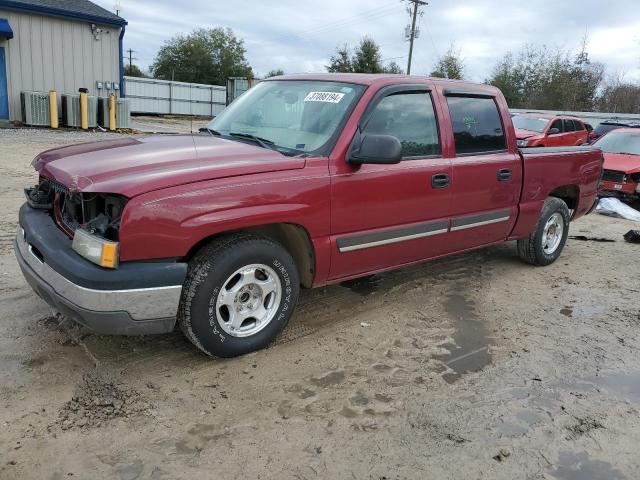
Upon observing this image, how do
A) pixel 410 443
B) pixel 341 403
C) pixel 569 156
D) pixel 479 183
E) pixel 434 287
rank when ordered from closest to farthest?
pixel 410 443 < pixel 341 403 < pixel 479 183 < pixel 434 287 < pixel 569 156

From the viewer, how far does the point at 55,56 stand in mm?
18797

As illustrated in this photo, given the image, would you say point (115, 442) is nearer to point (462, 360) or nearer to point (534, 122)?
point (462, 360)

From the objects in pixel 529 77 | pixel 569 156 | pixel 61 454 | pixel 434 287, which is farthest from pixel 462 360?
pixel 529 77

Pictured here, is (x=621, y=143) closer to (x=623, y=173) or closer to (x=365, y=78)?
(x=623, y=173)

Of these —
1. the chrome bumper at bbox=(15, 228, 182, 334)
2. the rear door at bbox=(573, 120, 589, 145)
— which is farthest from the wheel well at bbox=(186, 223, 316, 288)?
the rear door at bbox=(573, 120, 589, 145)

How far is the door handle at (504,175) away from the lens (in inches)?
196

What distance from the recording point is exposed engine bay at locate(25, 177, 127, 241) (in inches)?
118

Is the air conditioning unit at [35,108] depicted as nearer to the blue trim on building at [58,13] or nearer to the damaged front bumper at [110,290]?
the blue trim on building at [58,13]

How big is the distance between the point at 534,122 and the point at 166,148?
616 inches

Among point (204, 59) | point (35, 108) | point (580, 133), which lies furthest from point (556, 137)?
point (204, 59)

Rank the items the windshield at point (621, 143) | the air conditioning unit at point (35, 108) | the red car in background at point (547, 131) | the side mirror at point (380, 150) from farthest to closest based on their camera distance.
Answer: the air conditioning unit at point (35, 108) → the red car in background at point (547, 131) → the windshield at point (621, 143) → the side mirror at point (380, 150)

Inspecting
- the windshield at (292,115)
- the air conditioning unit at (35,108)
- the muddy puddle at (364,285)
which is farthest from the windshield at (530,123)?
the air conditioning unit at (35,108)

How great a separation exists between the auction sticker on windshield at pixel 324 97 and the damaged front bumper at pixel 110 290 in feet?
5.66

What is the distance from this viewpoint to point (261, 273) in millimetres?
3531
